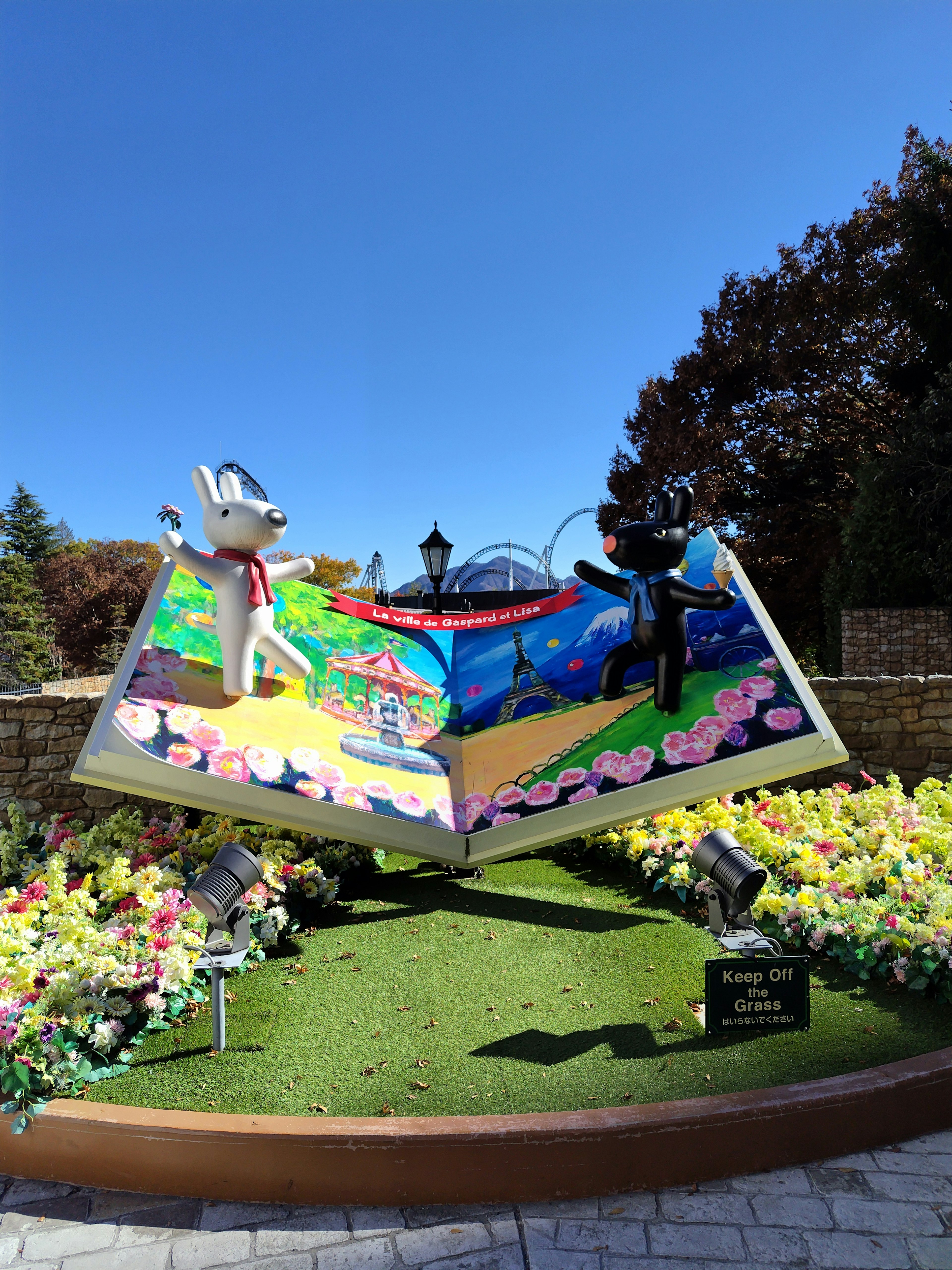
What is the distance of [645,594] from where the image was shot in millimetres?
4973

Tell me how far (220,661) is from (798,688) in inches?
139

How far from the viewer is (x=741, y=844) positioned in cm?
512

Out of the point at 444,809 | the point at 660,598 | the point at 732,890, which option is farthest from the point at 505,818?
the point at 660,598

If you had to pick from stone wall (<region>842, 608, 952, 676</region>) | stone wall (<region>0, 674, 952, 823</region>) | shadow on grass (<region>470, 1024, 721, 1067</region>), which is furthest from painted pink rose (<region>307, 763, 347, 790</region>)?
stone wall (<region>842, 608, 952, 676</region>)

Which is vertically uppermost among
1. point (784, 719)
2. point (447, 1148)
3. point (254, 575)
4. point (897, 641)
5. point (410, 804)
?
point (254, 575)

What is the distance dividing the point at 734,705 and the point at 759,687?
0.63ft

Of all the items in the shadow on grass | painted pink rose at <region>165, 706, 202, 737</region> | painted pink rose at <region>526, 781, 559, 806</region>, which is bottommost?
the shadow on grass

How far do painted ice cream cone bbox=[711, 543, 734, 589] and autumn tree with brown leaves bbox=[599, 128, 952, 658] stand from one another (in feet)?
35.3

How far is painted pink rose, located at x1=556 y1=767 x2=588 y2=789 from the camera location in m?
4.48

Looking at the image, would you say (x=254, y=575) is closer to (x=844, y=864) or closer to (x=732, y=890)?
(x=732, y=890)

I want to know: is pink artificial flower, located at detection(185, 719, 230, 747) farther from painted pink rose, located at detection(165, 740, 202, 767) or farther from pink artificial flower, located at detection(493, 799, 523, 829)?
pink artificial flower, located at detection(493, 799, 523, 829)

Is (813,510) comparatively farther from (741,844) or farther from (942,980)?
(942,980)

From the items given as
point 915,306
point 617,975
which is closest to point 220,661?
point 617,975

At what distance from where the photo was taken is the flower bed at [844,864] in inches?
151
